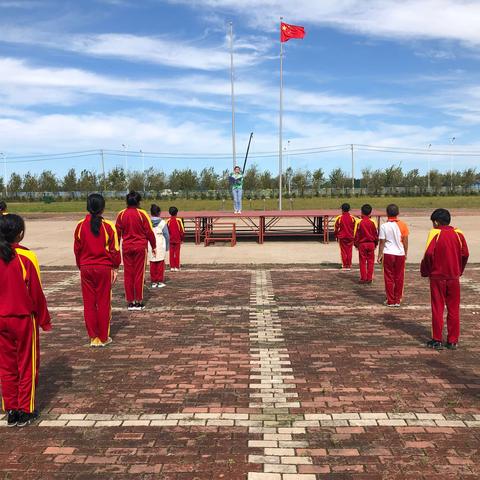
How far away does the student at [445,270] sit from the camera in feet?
17.7

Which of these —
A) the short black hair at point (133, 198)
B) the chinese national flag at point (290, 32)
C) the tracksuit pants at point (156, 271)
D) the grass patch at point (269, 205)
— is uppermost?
the chinese national flag at point (290, 32)

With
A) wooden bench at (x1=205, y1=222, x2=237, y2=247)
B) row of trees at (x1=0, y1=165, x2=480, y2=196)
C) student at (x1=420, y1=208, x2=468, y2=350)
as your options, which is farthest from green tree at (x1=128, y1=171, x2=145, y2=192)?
student at (x1=420, y1=208, x2=468, y2=350)

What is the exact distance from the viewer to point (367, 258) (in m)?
9.73

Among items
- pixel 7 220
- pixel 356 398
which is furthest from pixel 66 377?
pixel 356 398

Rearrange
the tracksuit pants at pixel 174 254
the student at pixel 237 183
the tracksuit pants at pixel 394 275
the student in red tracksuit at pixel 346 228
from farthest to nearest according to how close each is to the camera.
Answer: the student at pixel 237 183, the tracksuit pants at pixel 174 254, the student in red tracksuit at pixel 346 228, the tracksuit pants at pixel 394 275

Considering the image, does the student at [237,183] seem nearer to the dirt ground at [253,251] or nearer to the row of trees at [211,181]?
the dirt ground at [253,251]

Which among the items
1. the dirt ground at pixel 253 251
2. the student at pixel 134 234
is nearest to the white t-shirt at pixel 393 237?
the student at pixel 134 234

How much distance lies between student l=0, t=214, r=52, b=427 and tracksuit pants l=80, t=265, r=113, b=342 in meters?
1.66

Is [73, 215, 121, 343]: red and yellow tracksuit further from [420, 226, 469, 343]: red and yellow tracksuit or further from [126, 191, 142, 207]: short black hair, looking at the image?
[420, 226, 469, 343]: red and yellow tracksuit

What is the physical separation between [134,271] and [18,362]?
365cm

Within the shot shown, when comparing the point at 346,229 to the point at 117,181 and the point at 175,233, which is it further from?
the point at 117,181

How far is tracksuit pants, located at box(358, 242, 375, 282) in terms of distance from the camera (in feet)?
31.2

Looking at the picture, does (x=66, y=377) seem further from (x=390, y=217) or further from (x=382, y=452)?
(x=390, y=217)

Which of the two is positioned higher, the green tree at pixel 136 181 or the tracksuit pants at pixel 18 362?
the green tree at pixel 136 181
